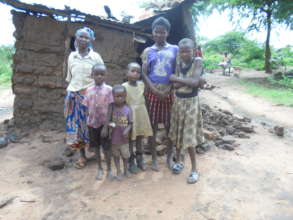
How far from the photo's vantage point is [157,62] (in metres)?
3.05

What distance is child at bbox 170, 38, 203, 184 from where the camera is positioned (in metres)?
2.88

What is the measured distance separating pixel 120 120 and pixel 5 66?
1785 centimetres

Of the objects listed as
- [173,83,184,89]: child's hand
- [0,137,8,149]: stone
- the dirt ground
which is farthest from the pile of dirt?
[0,137,8,149]: stone

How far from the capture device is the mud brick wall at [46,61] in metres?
4.82

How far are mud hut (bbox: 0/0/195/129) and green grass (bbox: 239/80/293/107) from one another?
5.45m

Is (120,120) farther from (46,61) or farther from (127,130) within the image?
(46,61)

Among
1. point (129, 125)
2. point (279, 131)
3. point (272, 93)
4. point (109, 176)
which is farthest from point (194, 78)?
point (272, 93)

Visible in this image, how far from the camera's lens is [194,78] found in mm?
2885

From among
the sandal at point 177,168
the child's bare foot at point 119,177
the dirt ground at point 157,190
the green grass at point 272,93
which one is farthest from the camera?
the green grass at point 272,93

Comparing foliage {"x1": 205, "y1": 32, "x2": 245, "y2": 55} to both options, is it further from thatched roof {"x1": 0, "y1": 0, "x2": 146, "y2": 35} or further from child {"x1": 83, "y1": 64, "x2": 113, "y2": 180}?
child {"x1": 83, "y1": 64, "x2": 113, "y2": 180}

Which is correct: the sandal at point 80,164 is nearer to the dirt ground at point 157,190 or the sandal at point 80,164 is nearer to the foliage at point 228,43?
the dirt ground at point 157,190

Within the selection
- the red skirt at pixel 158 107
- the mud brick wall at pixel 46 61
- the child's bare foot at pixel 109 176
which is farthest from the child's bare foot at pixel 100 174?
the mud brick wall at pixel 46 61

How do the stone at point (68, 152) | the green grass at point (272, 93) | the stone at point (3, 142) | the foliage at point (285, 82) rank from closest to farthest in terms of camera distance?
1. the stone at point (68, 152)
2. the stone at point (3, 142)
3. the green grass at point (272, 93)
4. the foliage at point (285, 82)

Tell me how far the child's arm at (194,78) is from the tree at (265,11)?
10823mm
